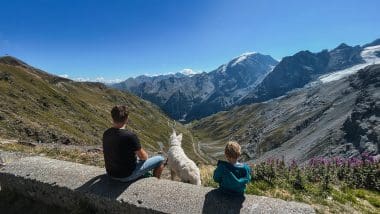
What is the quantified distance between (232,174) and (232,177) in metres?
0.10

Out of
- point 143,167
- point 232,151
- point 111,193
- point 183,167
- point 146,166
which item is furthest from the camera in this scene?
point 183,167

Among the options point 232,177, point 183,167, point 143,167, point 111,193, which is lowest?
point 111,193

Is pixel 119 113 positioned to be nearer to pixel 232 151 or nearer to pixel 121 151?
pixel 121 151

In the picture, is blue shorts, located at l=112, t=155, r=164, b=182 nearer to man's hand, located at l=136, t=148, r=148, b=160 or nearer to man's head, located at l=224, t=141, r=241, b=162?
man's hand, located at l=136, t=148, r=148, b=160

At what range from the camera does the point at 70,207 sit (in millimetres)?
11641

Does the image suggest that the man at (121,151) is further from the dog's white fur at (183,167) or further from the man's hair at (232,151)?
the man's hair at (232,151)

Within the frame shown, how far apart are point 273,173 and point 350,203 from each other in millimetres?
3090

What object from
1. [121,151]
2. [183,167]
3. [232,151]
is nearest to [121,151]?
[121,151]

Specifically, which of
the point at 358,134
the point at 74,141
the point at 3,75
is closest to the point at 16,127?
the point at 74,141

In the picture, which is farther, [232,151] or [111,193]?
[111,193]

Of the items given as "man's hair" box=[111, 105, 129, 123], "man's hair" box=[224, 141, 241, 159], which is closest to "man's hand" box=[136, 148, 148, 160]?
"man's hair" box=[111, 105, 129, 123]

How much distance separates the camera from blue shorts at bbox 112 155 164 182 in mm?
11422

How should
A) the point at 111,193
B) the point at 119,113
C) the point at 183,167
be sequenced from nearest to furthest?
1. the point at 111,193
2. the point at 119,113
3. the point at 183,167

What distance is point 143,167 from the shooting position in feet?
38.5
